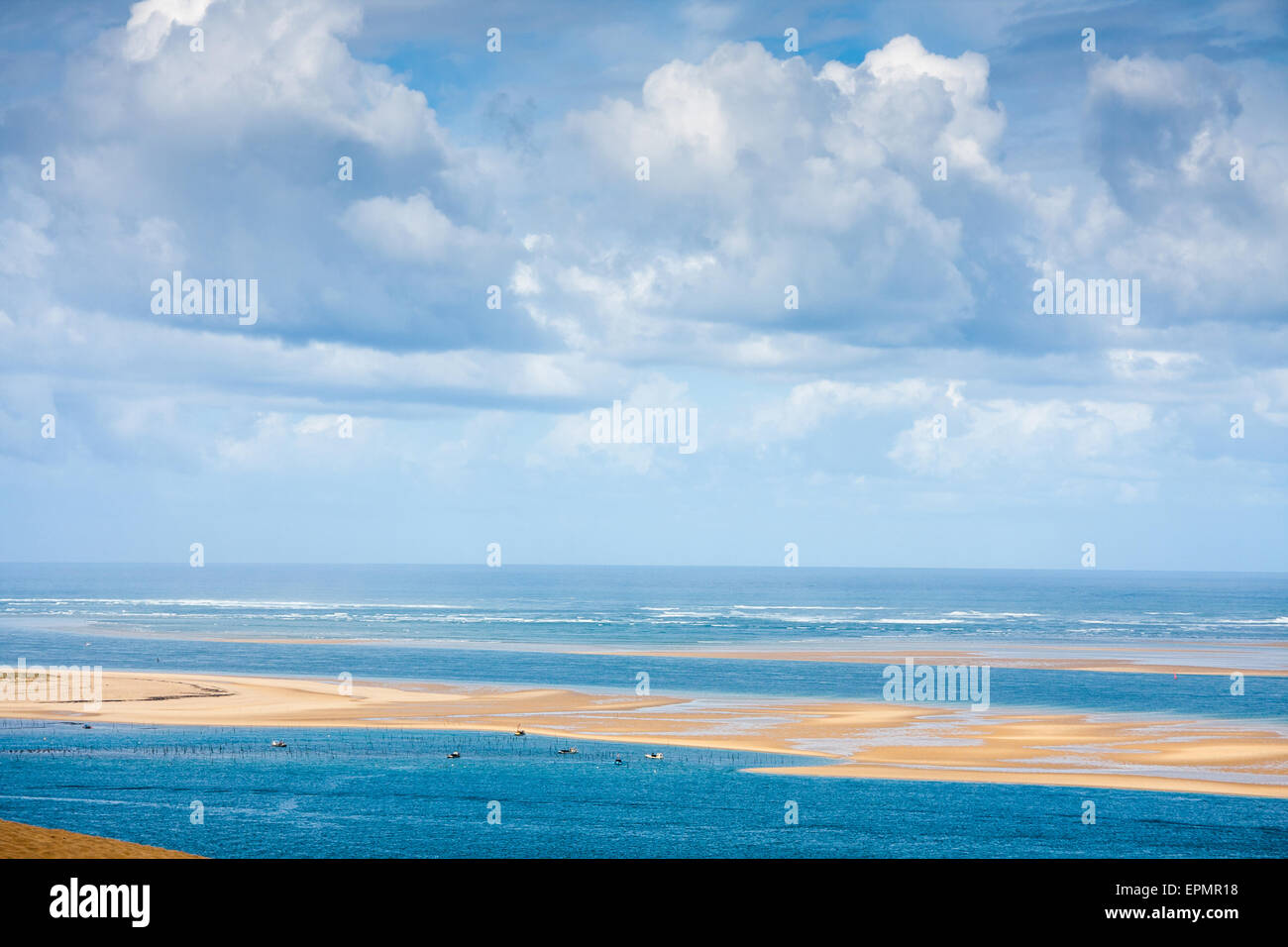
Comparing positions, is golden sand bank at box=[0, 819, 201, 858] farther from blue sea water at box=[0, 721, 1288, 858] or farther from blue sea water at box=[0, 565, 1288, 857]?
blue sea water at box=[0, 565, 1288, 857]

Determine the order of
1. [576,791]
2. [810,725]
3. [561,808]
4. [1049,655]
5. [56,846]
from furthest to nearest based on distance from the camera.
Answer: [1049,655] < [810,725] < [576,791] < [561,808] < [56,846]

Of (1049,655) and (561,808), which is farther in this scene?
(1049,655)

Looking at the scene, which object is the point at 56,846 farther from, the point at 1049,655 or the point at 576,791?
the point at 1049,655

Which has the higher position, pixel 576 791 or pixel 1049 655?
pixel 576 791

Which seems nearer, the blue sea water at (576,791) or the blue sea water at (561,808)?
the blue sea water at (561,808)

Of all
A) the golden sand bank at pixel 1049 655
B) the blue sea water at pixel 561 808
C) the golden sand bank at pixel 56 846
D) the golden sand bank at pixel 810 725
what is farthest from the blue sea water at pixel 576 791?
the golden sand bank at pixel 56 846

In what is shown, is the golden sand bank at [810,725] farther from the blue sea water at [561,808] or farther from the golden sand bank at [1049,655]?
the golden sand bank at [1049,655]

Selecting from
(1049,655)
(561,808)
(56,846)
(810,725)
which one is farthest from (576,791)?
(1049,655)
